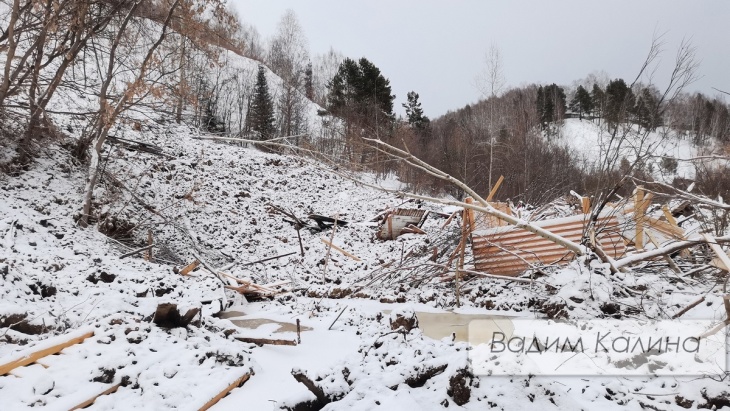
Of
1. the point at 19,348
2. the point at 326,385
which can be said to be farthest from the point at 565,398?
the point at 19,348

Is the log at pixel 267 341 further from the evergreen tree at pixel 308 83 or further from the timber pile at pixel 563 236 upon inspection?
the evergreen tree at pixel 308 83

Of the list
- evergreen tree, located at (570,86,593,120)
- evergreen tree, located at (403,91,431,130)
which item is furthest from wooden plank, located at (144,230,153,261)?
evergreen tree, located at (570,86,593,120)

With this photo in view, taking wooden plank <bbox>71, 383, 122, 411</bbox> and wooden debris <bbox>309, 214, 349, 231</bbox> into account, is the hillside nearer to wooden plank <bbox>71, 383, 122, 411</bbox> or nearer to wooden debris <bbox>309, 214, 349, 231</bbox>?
wooden plank <bbox>71, 383, 122, 411</bbox>

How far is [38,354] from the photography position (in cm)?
307

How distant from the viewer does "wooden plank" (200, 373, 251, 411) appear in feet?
9.81

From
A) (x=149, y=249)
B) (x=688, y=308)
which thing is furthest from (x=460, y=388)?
(x=149, y=249)

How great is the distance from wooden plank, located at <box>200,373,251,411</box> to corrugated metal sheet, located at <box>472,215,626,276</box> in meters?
4.04

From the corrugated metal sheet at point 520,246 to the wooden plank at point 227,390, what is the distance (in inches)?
159

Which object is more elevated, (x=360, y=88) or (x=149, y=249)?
(x=360, y=88)

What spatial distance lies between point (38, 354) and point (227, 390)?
1441 millimetres

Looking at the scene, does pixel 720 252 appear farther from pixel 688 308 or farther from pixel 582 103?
pixel 582 103

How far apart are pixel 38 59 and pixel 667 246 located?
1009 cm

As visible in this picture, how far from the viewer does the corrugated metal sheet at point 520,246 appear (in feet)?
19.3

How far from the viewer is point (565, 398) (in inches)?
103
